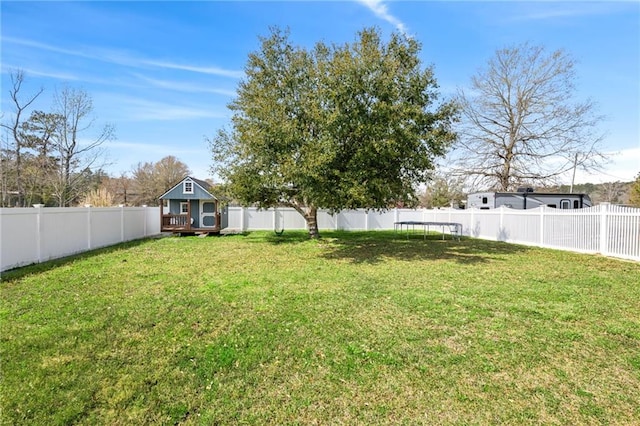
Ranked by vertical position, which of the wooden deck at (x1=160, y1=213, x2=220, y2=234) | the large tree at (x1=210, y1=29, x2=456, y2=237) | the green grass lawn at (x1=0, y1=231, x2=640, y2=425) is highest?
the large tree at (x1=210, y1=29, x2=456, y2=237)

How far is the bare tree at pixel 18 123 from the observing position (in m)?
17.1

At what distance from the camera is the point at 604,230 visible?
9.89m

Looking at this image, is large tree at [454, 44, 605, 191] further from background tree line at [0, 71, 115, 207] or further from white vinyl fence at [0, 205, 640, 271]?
background tree line at [0, 71, 115, 207]

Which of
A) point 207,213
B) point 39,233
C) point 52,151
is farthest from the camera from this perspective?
point 52,151

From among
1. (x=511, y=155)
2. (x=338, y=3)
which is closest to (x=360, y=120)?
(x=338, y=3)

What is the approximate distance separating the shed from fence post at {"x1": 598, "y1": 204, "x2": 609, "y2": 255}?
49.8 ft

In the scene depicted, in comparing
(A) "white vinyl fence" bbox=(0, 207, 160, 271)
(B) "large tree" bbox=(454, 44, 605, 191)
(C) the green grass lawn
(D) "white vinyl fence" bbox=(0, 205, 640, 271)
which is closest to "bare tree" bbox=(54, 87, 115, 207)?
(D) "white vinyl fence" bbox=(0, 205, 640, 271)

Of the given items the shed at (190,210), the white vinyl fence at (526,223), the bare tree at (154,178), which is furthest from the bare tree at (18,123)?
the bare tree at (154,178)

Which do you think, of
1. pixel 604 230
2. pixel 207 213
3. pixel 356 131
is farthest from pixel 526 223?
pixel 207 213

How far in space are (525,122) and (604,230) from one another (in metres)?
14.5

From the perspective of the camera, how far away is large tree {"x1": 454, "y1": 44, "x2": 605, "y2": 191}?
20625mm

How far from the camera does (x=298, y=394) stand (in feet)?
9.28

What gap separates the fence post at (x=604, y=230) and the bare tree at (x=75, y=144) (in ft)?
78.0

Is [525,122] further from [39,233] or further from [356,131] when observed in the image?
[39,233]
